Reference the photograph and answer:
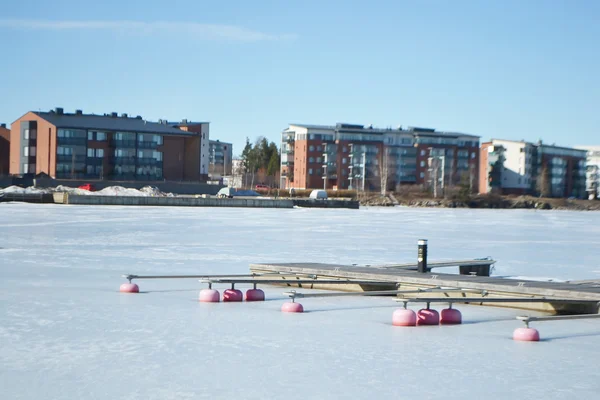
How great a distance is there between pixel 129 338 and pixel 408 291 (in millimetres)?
5582

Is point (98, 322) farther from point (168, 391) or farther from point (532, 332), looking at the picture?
point (532, 332)

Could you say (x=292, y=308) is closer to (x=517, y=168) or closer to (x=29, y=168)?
(x=29, y=168)

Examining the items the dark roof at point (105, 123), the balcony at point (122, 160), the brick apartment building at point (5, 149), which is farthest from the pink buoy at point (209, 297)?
the brick apartment building at point (5, 149)

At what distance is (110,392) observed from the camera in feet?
23.3

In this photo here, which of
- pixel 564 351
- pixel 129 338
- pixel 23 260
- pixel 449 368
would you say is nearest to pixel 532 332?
pixel 564 351

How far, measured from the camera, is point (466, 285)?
14578 millimetres

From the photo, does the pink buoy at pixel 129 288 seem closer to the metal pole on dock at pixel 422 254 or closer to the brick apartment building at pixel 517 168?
the metal pole on dock at pixel 422 254

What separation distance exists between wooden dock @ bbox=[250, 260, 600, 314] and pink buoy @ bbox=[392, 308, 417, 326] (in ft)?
2.13

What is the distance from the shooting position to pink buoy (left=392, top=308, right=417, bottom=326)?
1139cm

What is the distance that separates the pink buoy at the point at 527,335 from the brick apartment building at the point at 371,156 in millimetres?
111675

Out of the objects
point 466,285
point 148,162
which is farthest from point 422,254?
point 148,162

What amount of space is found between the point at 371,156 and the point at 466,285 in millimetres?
114034

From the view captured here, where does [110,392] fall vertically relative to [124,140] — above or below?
below

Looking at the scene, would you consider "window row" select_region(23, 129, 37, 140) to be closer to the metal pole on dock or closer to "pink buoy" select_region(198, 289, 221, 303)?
the metal pole on dock
